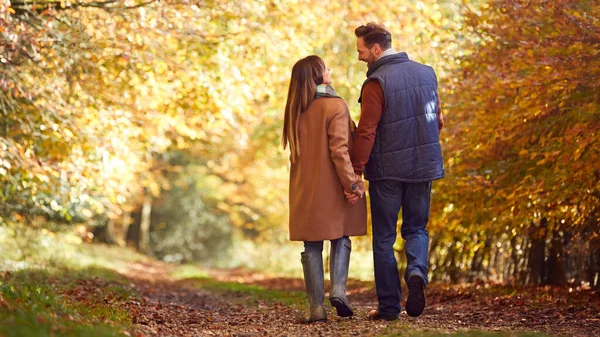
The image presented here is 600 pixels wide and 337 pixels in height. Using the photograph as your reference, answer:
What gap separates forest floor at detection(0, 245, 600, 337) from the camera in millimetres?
4562

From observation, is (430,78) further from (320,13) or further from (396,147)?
(320,13)

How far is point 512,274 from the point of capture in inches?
385

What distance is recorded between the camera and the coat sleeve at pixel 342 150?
5660mm

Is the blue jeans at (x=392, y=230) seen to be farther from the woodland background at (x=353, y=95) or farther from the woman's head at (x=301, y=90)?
the woodland background at (x=353, y=95)

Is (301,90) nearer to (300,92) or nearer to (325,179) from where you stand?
(300,92)

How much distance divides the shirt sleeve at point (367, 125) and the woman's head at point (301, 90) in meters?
0.40

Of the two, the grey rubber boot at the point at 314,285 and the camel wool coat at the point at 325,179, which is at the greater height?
the camel wool coat at the point at 325,179

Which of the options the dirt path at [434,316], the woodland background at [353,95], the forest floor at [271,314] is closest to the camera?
the forest floor at [271,314]

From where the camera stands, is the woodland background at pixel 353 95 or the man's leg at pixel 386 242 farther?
the woodland background at pixel 353 95

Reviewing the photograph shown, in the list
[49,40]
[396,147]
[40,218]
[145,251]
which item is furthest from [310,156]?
[145,251]

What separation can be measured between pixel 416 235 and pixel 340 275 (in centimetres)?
62

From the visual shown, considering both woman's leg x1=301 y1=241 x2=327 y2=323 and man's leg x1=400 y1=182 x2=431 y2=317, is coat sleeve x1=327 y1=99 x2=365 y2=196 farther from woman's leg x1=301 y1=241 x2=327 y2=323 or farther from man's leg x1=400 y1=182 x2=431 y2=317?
woman's leg x1=301 y1=241 x2=327 y2=323

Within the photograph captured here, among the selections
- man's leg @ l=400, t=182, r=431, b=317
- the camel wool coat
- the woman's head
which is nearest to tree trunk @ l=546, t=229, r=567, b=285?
man's leg @ l=400, t=182, r=431, b=317

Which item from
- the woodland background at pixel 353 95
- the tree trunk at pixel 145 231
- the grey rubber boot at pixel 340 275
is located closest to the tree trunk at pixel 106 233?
the tree trunk at pixel 145 231
